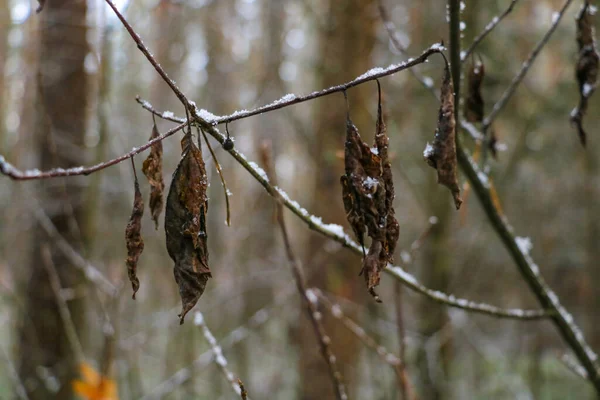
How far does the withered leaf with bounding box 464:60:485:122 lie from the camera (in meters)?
1.37

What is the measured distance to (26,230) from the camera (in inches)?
193

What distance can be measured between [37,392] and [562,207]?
21.7 ft

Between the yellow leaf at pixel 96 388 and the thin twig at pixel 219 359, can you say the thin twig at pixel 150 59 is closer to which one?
the thin twig at pixel 219 359

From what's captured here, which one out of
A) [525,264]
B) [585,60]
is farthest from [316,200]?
[585,60]

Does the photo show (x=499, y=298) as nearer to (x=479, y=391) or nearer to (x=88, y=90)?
(x=479, y=391)

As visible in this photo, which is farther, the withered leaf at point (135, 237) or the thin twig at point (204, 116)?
the withered leaf at point (135, 237)

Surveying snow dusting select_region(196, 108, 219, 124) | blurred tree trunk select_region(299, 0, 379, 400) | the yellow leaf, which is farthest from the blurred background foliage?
snow dusting select_region(196, 108, 219, 124)

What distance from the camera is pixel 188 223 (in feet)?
2.59

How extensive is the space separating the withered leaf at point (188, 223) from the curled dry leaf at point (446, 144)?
1.29 feet

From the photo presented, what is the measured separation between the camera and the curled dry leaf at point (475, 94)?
1368 mm

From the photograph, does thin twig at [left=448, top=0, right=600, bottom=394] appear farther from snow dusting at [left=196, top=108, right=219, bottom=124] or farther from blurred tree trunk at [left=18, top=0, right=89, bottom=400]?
blurred tree trunk at [left=18, top=0, right=89, bottom=400]

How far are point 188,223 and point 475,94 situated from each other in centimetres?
95

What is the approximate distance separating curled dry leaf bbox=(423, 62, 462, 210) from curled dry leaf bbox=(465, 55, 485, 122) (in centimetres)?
54

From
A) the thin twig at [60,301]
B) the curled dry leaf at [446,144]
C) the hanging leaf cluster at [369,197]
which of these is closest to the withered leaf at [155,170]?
the hanging leaf cluster at [369,197]
